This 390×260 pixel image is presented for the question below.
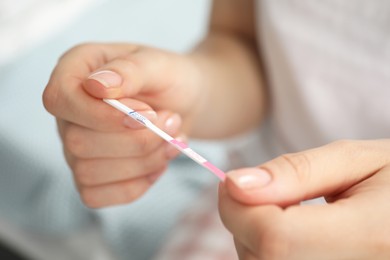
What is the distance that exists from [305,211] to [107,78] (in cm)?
16

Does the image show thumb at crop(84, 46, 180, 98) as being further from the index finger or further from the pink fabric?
the pink fabric

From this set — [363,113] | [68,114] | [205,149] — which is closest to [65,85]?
[68,114]

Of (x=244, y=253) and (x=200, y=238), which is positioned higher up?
(x=244, y=253)

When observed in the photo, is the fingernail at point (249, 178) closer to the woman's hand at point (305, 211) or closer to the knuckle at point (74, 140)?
the woman's hand at point (305, 211)

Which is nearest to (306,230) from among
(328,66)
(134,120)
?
(134,120)

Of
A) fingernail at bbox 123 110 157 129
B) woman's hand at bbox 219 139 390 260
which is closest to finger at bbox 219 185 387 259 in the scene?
woman's hand at bbox 219 139 390 260

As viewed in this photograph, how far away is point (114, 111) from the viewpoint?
35 cm

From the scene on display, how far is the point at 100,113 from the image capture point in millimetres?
349

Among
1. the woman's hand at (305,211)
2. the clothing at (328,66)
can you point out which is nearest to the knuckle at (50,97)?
the woman's hand at (305,211)

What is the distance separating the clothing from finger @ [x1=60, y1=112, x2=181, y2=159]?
171 mm

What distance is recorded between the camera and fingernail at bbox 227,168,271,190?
0.26 metres

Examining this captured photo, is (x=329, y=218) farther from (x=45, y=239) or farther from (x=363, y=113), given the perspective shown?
(x=45, y=239)

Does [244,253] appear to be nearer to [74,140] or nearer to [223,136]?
[74,140]

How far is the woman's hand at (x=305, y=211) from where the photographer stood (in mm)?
252
